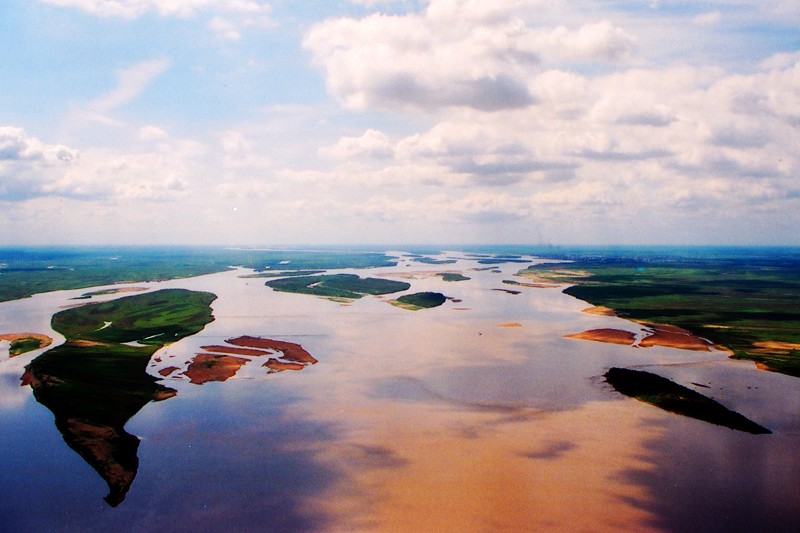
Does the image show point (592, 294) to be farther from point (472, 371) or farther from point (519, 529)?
point (519, 529)

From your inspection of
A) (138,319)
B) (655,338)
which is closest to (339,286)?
(138,319)

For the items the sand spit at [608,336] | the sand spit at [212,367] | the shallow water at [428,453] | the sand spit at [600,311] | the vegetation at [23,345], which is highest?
the sand spit at [600,311]

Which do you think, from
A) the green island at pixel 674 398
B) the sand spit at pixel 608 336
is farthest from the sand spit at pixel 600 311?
the green island at pixel 674 398

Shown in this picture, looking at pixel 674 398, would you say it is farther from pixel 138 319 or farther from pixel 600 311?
pixel 138 319

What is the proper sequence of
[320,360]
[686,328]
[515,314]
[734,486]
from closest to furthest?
[734,486], [320,360], [686,328], [515,314]

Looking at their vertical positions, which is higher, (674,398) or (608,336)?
(608,336)

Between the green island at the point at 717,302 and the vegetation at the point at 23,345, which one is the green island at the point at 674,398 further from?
the vegetation at the point at 23,345

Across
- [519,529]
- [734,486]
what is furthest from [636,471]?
[519,529]
